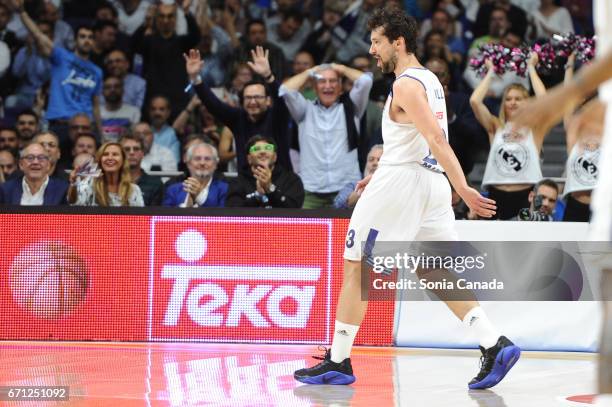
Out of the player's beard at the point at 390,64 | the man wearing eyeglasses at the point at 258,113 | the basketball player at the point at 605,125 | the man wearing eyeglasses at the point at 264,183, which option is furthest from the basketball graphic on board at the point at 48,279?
the basketball player at the point at 605,125

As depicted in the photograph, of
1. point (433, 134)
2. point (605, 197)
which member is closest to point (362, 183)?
point (433, 134)

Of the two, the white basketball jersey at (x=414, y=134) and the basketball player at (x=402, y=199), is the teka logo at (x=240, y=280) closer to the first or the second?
the basketball player at (x=402, y=199)

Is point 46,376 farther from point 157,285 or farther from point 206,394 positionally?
point 157,285

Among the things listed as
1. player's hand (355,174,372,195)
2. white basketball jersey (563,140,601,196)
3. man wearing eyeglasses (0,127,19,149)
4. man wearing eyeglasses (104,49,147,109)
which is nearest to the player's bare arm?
player's hand (355,174,372,195)

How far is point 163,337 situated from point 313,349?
127cm

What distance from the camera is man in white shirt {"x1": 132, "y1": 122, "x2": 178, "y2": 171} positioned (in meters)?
13.0

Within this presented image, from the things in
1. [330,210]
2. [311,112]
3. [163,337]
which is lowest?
[163,337]

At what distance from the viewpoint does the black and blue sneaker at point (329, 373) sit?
301 inches

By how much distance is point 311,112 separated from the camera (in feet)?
39.3

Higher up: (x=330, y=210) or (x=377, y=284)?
(x=330, y=210)

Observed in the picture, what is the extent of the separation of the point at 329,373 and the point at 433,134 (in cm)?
172

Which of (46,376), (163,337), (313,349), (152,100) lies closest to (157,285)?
(163,337)

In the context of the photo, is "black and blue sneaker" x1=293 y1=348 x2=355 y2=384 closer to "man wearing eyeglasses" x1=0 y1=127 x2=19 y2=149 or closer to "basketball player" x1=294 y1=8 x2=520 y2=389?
"basketball player" x1=294 y1=8 x2=520 y2=389

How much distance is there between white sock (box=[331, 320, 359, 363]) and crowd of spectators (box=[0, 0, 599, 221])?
9.29 feet
